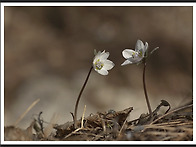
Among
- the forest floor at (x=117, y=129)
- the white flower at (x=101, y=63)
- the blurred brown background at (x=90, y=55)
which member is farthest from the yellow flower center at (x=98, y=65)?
the blurred brown background at (x=90, y=55)

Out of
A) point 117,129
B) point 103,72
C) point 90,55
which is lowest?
point 117,129

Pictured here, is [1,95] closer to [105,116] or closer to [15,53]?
[105,116]

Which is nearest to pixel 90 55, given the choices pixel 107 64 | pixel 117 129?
pixel 107 64

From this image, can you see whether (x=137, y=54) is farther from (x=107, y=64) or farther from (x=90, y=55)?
(x=90, y=55)

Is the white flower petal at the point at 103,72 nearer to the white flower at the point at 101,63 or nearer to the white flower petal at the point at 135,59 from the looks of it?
the white flower at the point at 101,63

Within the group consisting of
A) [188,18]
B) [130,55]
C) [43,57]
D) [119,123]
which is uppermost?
[188,18]

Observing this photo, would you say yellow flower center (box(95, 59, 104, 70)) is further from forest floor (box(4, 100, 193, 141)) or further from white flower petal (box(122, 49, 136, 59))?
forest floor (box(4, 100, 193, 141))

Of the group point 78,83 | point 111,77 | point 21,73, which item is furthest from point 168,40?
point 21,73

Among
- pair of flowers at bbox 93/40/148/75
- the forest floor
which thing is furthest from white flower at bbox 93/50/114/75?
the forest floor
